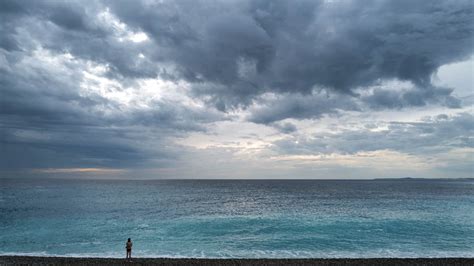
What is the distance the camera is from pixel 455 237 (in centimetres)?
3809

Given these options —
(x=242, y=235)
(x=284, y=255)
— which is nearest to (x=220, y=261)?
(x=284, y=255)

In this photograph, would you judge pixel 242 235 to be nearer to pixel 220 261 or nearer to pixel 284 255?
pixel 284 255

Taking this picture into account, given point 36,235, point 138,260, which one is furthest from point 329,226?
point 36,235

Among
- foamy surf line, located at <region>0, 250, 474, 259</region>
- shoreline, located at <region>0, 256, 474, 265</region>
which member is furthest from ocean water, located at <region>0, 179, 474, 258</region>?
shoreline, located at <region>0, 256, 474, 265</region>

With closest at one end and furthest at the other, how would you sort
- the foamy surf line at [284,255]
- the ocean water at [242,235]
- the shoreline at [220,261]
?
the shoreline at [220,261]
the foamy surf line at [284,255]
the ocean water at [242,235]

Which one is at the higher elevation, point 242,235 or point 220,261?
point 220,261

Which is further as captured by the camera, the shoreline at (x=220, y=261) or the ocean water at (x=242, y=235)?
the ocean water at (x=242, y=235)

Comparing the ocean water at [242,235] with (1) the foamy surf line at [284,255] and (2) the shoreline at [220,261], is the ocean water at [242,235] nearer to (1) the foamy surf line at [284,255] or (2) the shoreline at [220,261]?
(1) the foamy surf line at [284,255]

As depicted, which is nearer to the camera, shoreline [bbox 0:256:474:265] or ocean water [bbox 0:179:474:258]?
shoreline [bbox 0:256:474:265]

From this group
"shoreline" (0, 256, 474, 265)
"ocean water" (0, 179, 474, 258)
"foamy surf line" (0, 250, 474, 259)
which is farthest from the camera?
"ocean water" (0, 179, 474, 258)

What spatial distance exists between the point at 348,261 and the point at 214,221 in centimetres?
2695

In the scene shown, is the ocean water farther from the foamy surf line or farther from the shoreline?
the shoreline

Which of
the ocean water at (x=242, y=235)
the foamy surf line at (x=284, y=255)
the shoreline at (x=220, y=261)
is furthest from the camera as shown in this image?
the ocean water at (x=242, y=235)

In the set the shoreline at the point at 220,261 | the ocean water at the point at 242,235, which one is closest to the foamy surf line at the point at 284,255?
the ocean water at the point at 242,235
